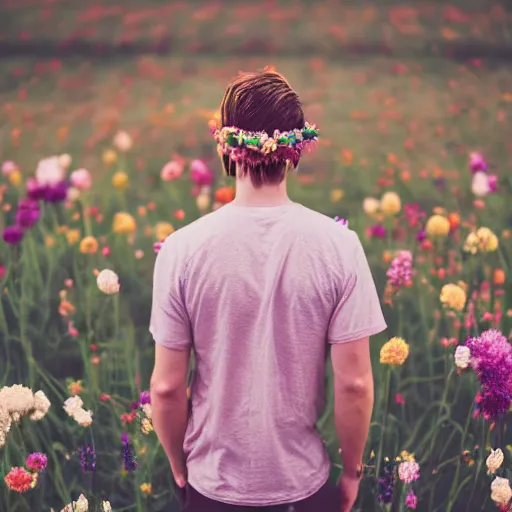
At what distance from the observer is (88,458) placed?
70.3 inches

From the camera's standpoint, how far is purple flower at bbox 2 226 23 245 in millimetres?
2088

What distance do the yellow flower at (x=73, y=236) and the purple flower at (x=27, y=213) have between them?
0.12 metres

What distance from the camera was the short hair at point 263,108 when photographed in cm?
114

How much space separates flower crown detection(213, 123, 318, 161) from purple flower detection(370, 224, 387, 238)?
3.35ft

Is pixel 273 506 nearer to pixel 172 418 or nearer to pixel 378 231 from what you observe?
pixel 172 418

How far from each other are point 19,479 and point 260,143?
1.23m

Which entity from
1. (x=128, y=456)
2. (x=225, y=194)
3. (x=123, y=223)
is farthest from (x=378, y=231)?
(x=128, y=456)

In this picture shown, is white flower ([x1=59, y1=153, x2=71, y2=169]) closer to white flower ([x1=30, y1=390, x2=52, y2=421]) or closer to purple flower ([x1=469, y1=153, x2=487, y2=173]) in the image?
white flower ([x1=30, y1=390, x2=52, y2=421])

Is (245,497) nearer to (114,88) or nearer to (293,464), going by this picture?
(293,464)

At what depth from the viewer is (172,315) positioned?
4.01 ft

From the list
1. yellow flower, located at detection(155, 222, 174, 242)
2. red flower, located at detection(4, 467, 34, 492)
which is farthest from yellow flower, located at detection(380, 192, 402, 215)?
red flower, located at detection(4, 467, 34, 492)

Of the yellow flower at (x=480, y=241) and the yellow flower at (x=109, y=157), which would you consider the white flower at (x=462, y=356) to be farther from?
the yellow flower at (x=109, y=157)

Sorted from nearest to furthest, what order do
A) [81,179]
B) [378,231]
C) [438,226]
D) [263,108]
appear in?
[263,108] < [438,226] < [378,231] < [81,179]

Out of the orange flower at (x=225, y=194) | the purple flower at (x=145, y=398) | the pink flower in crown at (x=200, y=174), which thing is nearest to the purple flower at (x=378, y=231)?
the orange flower at (x=225, y=194)
